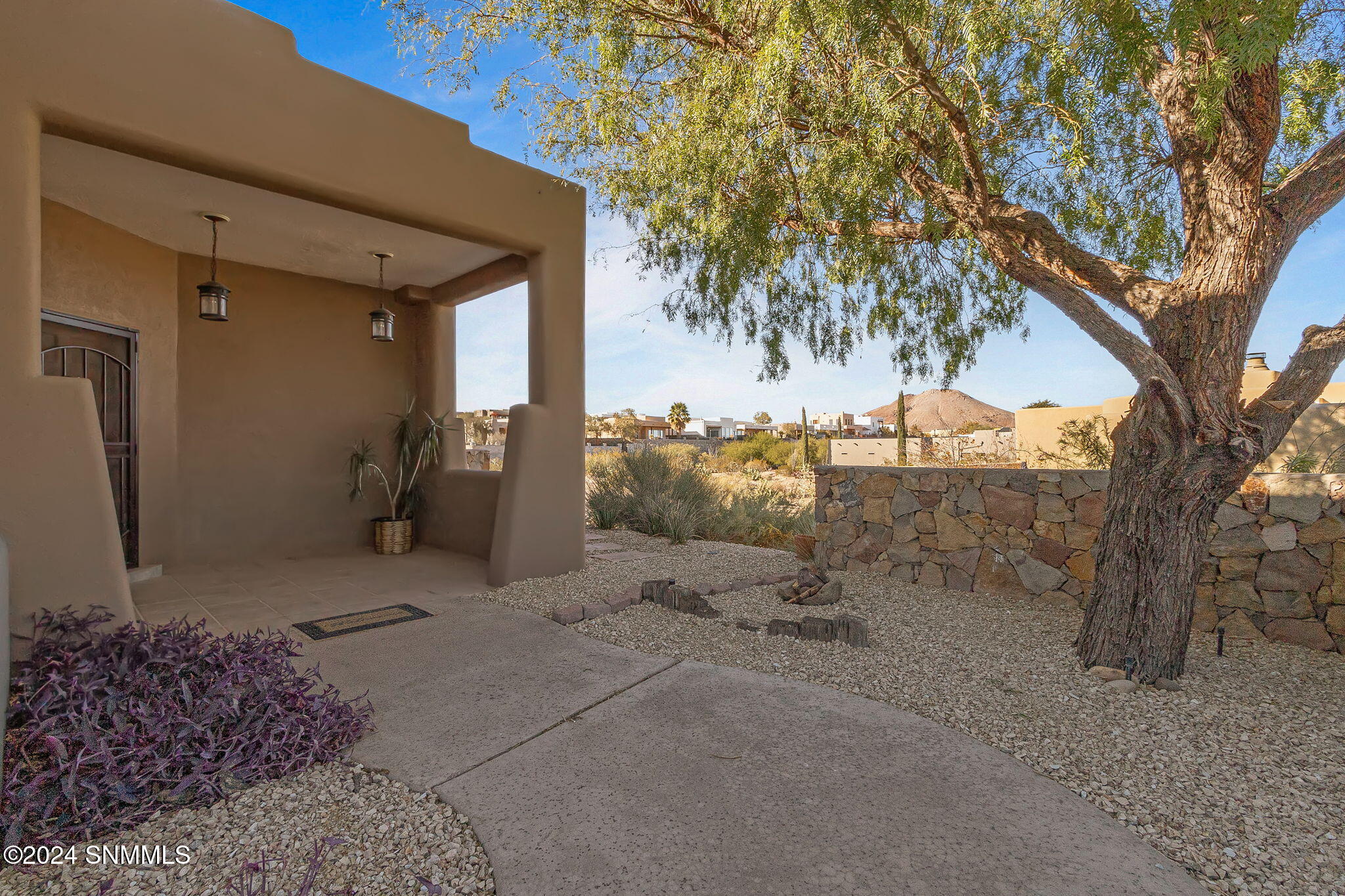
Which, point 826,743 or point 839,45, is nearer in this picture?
point 826,743

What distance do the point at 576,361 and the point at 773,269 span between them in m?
1.87

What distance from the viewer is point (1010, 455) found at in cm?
1114

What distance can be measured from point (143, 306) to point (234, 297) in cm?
78

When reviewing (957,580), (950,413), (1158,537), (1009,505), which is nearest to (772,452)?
(957,580)

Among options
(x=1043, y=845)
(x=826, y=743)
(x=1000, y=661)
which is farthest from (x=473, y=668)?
(x=1000, y=661)

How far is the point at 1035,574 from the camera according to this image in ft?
16.3

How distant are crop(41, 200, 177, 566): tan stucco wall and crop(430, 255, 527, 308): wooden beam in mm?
2348

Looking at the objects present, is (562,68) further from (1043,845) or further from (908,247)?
(1043,845)

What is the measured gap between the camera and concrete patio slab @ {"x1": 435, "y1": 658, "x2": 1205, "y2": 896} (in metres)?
1.85

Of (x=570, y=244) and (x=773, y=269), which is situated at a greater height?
(x=570, y=244)

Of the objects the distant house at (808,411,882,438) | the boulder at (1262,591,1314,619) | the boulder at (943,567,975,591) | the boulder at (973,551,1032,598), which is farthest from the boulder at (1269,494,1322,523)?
the distant house at (808,411,882,438)

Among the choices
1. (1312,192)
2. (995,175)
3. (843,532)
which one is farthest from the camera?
(843,532)

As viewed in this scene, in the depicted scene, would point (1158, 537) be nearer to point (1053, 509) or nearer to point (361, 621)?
point (1053, 509)

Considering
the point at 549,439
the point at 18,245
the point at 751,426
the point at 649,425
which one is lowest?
the point at 549,439
